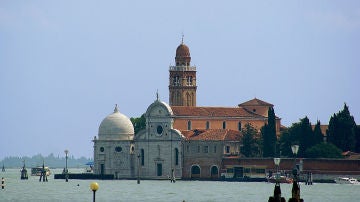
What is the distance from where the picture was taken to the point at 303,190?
352ft

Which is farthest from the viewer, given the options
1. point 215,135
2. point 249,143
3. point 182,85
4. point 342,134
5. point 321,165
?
point 182,85

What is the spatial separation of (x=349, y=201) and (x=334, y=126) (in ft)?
141

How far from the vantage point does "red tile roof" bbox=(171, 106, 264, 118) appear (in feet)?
470

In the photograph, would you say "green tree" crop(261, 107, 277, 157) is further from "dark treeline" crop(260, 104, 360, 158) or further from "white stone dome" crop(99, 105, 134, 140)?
"white stone dome" crop(99, 105, 134, 140)

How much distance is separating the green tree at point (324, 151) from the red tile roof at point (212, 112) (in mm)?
17930

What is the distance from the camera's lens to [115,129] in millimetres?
143375

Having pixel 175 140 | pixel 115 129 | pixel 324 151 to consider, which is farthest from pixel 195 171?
pixel 324 151

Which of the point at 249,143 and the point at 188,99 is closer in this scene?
the point at 249,143

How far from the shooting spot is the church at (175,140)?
13688 centimetres

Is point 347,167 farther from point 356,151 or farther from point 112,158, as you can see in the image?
point 112,158

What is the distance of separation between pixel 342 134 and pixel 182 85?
1100 inches

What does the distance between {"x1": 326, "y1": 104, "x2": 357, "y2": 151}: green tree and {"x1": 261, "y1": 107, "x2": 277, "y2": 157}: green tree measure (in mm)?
5849

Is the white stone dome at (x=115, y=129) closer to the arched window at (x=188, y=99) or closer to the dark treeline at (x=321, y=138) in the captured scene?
the arched window at (x=188, y=99)

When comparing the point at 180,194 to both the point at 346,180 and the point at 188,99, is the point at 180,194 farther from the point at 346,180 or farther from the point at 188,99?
the point at 188,99
